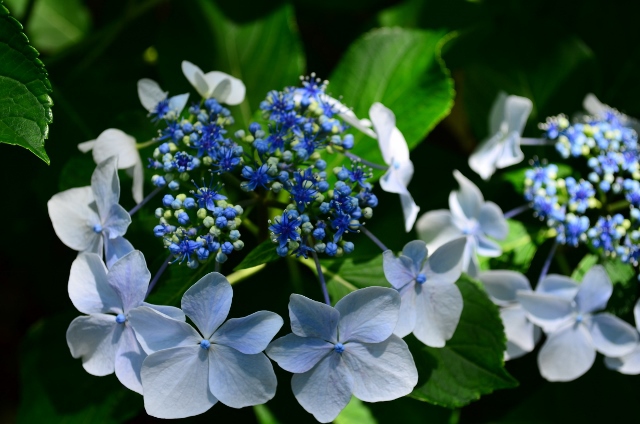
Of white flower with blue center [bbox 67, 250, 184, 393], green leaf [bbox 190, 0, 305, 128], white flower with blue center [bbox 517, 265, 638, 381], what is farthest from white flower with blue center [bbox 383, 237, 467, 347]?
green leaf [bbox 190, 0, 305, 128]

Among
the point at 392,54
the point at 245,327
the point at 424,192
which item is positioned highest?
the point at 392,54

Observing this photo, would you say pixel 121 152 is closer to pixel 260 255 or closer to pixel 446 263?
pixel 260 255

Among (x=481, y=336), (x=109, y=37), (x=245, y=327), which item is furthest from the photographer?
(x=109, y=37)

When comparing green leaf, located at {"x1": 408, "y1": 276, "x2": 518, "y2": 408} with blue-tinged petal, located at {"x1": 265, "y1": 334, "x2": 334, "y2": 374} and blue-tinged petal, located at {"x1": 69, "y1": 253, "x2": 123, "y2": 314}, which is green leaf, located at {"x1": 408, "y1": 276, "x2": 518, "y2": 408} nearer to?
blue-tinged petal, located at {"x1": 265, "y1": 334, "x2": 334, "y2": 374}

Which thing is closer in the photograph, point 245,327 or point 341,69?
point 245,327

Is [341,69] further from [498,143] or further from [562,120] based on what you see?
[562,120]

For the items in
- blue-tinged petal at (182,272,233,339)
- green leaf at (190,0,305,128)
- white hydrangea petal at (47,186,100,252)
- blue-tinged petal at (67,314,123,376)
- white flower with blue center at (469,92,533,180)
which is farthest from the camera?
green leaf at (190,0,305,128)

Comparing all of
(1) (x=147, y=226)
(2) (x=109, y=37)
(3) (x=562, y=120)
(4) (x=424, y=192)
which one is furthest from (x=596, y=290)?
(2) (x=109, y=37)

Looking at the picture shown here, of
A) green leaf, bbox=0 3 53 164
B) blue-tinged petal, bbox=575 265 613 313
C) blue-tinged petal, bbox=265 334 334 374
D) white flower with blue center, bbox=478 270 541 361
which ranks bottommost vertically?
white flower with blue center, bbox=478 270 541 361
